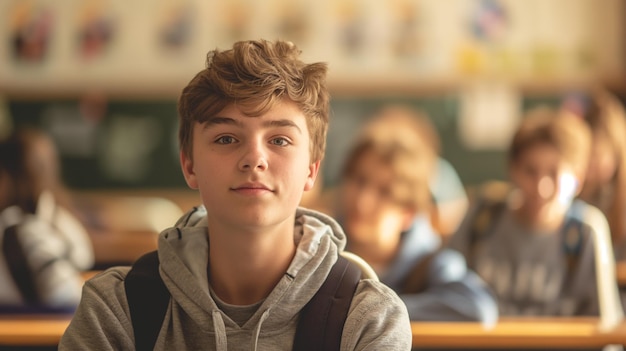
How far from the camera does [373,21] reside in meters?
6.90

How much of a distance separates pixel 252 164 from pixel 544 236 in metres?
2.19

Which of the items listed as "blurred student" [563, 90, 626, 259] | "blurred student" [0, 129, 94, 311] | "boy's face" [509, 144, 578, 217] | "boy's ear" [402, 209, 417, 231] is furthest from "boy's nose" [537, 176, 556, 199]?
"blurred student" [0, 129, 94, 311]

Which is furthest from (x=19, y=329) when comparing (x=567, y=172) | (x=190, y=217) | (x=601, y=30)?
(x=601, y=30)

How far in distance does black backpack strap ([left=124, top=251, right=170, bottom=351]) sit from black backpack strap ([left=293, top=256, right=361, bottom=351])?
0.23 m

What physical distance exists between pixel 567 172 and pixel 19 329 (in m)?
1.98

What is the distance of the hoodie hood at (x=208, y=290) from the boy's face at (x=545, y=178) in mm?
1902

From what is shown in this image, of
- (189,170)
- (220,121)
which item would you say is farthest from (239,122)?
(189,170)

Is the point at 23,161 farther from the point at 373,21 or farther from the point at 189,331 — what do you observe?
the point at 373,21

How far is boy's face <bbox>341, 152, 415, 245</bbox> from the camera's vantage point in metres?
2.94

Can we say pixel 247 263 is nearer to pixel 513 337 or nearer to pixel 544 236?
pixel 513 337

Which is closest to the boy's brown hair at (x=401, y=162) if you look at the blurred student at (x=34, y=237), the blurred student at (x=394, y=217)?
the blurred student at (x=394, y=217)

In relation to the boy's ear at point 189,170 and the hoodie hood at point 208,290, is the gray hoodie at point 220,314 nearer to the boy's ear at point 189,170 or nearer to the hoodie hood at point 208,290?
the hoodie hood at point 208,290

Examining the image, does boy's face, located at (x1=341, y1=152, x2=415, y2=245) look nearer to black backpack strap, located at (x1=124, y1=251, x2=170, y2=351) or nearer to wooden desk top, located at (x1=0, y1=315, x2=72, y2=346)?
wooden desk top, located at (x1=0, y1=315, x2=72, y2=346)

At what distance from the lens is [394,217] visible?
296cm
